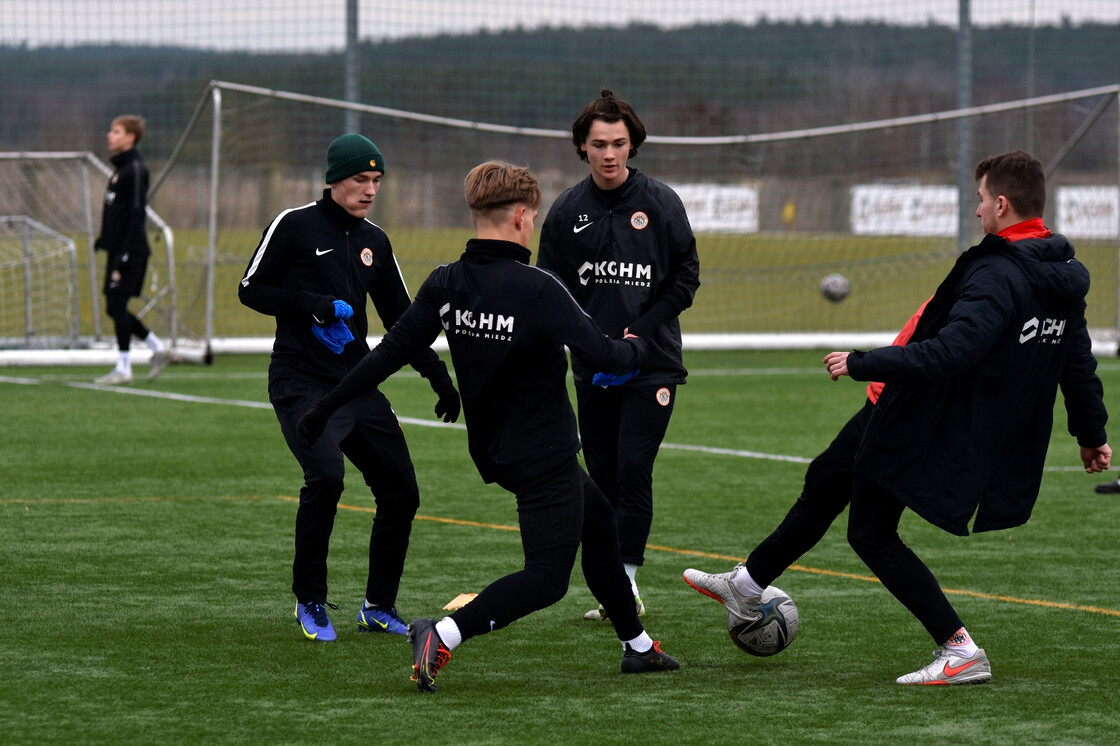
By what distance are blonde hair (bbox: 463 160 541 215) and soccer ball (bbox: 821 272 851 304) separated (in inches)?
644

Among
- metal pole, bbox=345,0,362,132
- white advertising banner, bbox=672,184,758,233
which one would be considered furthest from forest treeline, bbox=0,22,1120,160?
white advertising banner, bbox=672,184,758,233

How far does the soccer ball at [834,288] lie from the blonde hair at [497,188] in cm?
1635

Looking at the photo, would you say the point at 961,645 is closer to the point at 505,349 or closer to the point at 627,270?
the point at 505,349

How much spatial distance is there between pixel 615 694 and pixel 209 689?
1224 mm

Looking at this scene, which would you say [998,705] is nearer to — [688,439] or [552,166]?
[688,439]

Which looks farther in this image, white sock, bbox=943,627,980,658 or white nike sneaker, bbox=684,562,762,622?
white nike sneaker, bbox=684,562,762,622

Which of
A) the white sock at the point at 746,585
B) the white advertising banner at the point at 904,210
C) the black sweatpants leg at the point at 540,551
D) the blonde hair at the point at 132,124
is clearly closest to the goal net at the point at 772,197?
the white advertising banner at the point at 904,210

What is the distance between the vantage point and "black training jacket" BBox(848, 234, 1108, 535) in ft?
15.7

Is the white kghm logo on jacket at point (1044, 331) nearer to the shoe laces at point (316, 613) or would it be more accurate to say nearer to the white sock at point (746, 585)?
the white sock at point (746, 585)

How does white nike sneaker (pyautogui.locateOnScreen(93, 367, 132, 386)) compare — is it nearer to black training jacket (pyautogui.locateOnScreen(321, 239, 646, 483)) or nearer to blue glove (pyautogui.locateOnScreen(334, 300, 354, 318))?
blue glove (pyautogui.locateOnScreen(334, 300, 354, 318))

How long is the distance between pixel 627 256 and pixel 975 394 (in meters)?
1.66

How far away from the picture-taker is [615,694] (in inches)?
189

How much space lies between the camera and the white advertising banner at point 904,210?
861 inches

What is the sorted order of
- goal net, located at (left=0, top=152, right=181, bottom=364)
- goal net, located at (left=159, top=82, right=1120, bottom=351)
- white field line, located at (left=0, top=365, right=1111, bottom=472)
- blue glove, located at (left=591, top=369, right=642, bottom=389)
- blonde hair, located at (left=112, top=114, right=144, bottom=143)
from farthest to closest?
goal net, located at (left=159, top=82, right=1120, bottom=351)
goal net, located at (left=0, top=152, right=181, bottom=364)
blonde hair, located at (left=112, top=114, right=144, bottom=143)
white field line, located at (left=0, top=365, right=1111, bottom=472)
blue glove, located at (left=591, top=369, right=642, bottom=389)
